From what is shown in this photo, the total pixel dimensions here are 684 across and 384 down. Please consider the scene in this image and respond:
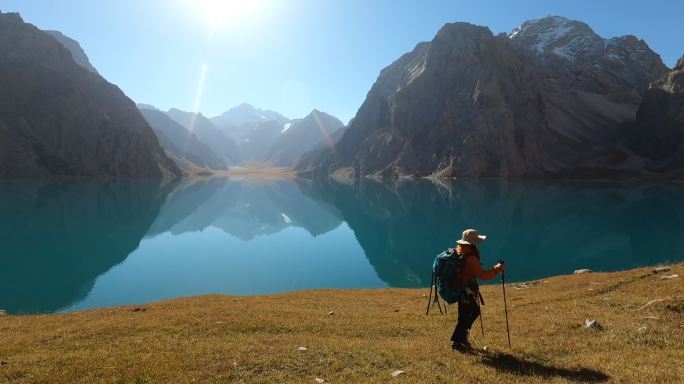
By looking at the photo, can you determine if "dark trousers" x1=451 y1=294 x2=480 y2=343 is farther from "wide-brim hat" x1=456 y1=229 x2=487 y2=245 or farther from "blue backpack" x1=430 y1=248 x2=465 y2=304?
"wide-brim hat" x1=456 y1=229 x2=487 y2=245

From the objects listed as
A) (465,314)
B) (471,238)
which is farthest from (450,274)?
(465,314)

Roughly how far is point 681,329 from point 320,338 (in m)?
11.4

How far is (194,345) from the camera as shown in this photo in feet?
47.2

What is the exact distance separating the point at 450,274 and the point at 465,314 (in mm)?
1488

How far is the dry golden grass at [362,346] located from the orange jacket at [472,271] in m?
2.25

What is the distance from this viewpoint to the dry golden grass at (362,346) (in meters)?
11.0

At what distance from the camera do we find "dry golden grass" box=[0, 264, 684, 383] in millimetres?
10969

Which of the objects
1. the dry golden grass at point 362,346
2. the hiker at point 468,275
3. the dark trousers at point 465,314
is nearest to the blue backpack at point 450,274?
the hiker at point 468,275

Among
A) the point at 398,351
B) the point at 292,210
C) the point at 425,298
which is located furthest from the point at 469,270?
the point at 292,210

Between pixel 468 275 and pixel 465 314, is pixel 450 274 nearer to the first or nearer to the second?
pixel 468 275

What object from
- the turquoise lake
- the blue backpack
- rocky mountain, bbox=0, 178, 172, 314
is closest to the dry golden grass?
the blue backpack

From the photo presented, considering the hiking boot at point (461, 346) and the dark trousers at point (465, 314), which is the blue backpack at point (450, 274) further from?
the hiking boot at point (461, 346)

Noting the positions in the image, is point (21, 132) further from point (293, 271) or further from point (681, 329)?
point (681, 329)

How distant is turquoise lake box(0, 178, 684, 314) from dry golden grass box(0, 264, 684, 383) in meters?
22.0
